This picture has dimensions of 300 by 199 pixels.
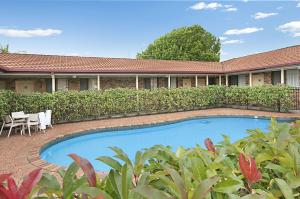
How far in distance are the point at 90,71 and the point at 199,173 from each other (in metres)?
15.9

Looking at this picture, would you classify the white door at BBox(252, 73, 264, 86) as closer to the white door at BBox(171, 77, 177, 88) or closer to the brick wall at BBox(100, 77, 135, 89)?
the white door at BBox(171, 77, 177, 88)

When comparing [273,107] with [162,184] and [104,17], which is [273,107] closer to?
[162,184]

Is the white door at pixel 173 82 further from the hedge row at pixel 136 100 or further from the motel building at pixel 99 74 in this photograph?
the hedge row at pixel 136 100

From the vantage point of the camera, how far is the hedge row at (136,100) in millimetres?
12688

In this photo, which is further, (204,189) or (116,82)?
(116,82)

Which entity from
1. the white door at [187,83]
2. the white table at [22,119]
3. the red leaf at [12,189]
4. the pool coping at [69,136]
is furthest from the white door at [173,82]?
the red leaf at [12,189]

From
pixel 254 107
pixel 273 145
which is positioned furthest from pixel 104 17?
pixel 273 145

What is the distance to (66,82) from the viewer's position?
1803 centimetres

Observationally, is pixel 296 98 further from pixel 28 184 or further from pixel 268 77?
pixel 28 184

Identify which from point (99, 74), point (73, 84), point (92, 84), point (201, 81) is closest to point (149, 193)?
point (99, 74)

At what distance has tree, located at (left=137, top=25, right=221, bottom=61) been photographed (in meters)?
42.4

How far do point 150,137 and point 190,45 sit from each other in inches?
1335

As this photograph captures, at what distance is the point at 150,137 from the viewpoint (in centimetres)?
1152

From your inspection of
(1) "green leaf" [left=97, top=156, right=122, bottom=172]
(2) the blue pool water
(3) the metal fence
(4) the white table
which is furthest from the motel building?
(1) "green leaf" [left=97, top=156, right=122, bottom=172]
